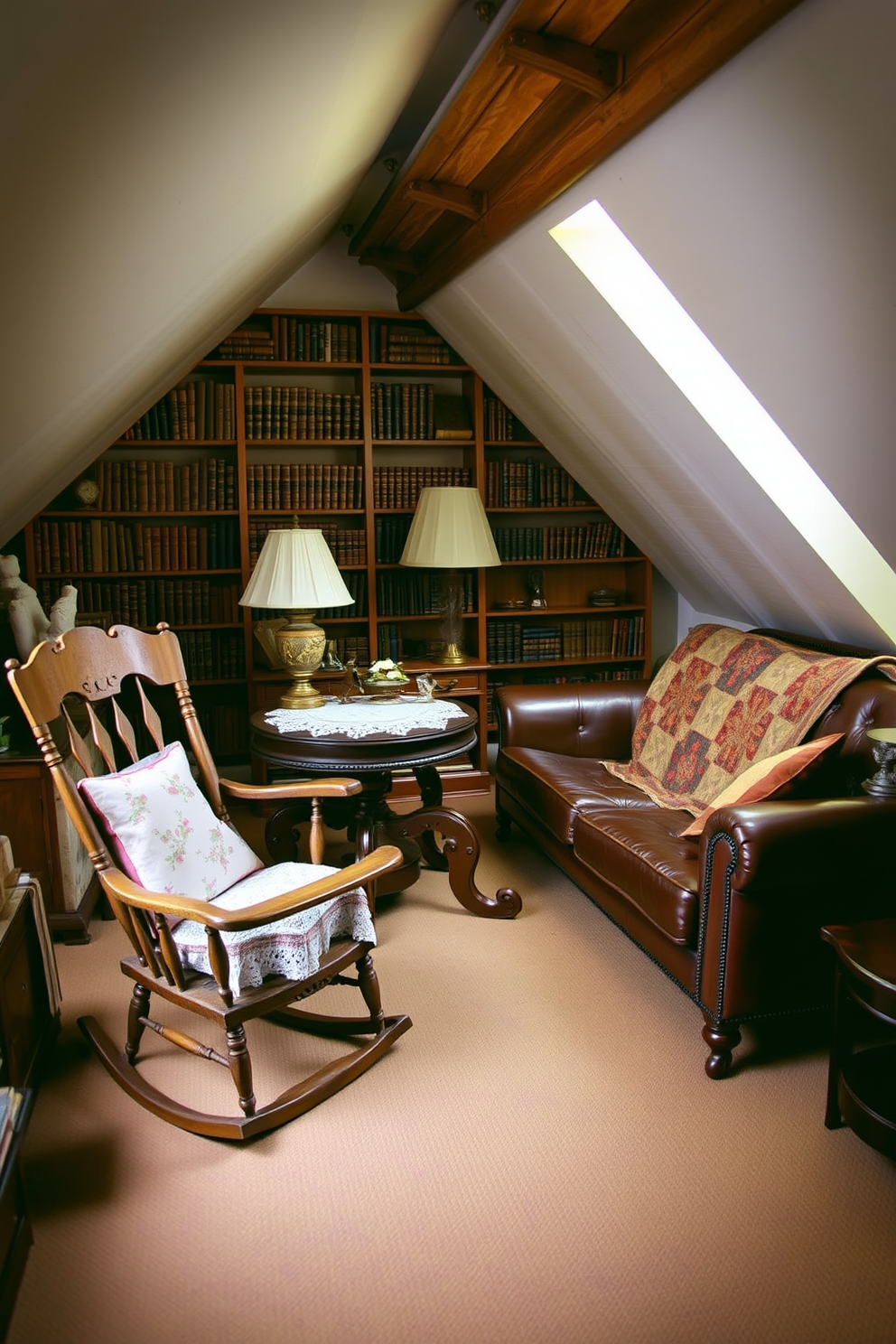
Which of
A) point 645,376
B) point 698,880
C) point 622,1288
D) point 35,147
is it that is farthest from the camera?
point 645,376

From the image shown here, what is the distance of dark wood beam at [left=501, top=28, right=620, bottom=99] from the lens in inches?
88.7

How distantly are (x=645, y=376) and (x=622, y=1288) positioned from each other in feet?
8.69

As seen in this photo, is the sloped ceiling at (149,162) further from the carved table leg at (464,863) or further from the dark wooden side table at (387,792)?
the carved table leg at (464,863)

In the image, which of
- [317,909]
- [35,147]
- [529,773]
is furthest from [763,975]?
[35,147]

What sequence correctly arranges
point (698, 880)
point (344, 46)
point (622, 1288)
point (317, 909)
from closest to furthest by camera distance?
1. point (622, 1288)
2. point (344, 46)
3. point (317, 909)
4. point (698, 880)

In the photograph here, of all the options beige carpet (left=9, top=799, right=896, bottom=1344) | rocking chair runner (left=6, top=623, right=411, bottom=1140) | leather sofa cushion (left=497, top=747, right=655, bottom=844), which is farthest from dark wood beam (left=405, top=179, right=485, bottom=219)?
beige carpet (left=9, top=799, right=896, bottom=1344)

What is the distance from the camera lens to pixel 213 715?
15.3ft

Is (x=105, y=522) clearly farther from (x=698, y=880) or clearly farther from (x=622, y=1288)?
(x=622, y=1288)

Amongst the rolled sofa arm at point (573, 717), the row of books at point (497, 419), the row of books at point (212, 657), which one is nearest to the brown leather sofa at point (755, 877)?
the rolled sofa arm at point (573, 717)

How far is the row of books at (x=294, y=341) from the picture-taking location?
4.49 metres

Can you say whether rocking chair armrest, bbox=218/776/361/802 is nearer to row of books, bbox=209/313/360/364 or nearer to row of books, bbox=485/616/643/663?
row of books, bbox=485/616/643/663

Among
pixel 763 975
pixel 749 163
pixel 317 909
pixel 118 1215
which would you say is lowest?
pixel 118 1215

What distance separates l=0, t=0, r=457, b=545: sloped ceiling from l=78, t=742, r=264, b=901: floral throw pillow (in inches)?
33.3

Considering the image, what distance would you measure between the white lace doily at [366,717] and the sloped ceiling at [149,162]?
1.10m
